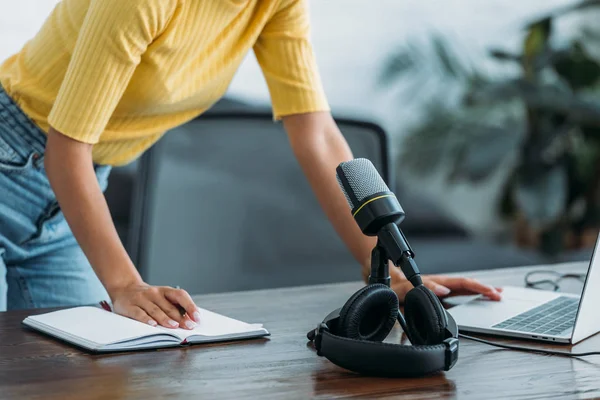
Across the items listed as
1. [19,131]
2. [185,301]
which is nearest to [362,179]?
[185,301]

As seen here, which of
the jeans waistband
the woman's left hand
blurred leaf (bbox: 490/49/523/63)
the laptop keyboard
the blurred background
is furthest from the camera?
blurred leaf (bbox: 490/49/523/63)

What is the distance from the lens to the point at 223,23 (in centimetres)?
134

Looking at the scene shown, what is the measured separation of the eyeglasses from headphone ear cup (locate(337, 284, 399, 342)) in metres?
0.61

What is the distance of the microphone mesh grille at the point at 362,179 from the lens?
0.89 m

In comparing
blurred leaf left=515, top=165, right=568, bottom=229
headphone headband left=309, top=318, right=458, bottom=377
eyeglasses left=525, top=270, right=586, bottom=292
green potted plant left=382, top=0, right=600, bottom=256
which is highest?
headphone headband left=309, top=318, right=458, bottom=377

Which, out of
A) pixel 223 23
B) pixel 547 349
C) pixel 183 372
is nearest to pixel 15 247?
pixel 223 23

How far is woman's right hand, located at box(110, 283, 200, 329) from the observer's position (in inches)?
40.5

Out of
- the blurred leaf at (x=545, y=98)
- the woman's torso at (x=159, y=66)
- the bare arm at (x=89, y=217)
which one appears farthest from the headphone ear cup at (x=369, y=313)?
the blurred leaf at (x=545, y=98)

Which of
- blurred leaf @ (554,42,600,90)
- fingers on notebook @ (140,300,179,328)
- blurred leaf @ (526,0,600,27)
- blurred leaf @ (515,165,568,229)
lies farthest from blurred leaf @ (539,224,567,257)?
fingers on notebook @ (140,300,179,328)

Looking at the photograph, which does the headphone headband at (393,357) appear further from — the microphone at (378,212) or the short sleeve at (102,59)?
the short sleeve at (102,59)

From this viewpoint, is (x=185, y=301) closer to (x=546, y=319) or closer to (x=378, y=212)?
(x=378, y=212)

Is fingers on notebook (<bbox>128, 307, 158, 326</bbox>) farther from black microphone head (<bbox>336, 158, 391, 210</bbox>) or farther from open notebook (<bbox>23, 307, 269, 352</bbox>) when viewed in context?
black microphone head (<bbox>336, 158, 391, 210</bbox>)

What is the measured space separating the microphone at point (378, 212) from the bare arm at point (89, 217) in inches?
13.4

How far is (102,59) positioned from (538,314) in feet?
2.39
